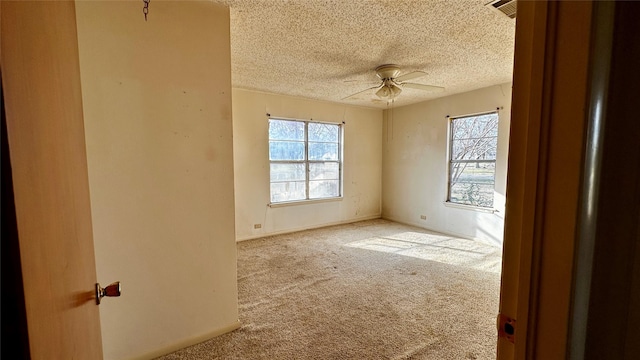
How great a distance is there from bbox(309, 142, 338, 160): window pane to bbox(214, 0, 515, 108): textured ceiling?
1.42 meters

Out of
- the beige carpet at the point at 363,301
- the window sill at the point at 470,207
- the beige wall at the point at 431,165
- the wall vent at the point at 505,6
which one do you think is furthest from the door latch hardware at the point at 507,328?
the window sill at the point at 470,207

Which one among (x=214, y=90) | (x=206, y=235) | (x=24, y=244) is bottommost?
(x=206, y=235)

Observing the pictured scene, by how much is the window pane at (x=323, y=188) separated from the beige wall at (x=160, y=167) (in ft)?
10.3

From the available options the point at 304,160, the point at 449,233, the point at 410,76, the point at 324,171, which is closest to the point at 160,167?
the point at 410,76

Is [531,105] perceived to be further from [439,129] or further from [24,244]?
[439,129]

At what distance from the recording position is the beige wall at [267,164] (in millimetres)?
4230

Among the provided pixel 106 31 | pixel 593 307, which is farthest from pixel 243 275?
pixel 593 307

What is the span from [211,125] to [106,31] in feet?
2.35

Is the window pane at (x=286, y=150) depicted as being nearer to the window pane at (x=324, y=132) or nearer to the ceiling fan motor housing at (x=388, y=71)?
the window pane at (x=324, y=132)

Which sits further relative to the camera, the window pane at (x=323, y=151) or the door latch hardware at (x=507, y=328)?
the window pane at (x=323, y=151)

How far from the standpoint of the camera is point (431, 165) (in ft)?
16.0

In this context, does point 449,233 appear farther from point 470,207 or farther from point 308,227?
point 308,227

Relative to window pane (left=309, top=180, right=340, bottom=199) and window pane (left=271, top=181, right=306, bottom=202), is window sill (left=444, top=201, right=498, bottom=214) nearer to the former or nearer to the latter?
window pane (left=309, top=180, right=340, bottom=199)

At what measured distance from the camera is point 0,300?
422 mm
